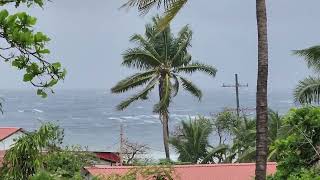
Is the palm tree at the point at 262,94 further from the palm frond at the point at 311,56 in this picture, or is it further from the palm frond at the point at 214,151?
the palm frond at the point at 214,151

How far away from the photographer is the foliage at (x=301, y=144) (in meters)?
9.91

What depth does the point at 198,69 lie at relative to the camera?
94.4 feet

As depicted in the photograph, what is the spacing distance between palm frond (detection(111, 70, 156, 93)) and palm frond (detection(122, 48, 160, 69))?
56cm

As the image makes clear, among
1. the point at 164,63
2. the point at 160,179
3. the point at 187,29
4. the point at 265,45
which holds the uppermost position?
the point at 187,29

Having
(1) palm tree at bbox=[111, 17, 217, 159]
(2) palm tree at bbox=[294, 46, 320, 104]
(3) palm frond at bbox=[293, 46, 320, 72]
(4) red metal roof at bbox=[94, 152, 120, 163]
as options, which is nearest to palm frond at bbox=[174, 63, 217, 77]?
(1) palm tree at bbox=[111, 17, 217, 159]

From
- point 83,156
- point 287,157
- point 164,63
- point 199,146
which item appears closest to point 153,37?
point 164,63

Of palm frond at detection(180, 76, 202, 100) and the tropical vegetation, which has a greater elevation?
palm frond at detection(180, 76, 202, 100)

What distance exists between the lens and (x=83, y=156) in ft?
65.1

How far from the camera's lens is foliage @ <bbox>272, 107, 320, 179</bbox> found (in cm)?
991

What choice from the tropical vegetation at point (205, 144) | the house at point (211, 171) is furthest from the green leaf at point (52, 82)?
the tropical vegetation at point (205, 144)

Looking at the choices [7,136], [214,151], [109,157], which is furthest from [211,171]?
[214,151]

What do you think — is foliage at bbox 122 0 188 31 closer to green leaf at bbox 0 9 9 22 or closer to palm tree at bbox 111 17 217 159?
green leaf at bbox 0 9 9 22

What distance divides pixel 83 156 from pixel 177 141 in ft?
42.6

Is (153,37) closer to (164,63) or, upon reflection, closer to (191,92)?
(164,63)
